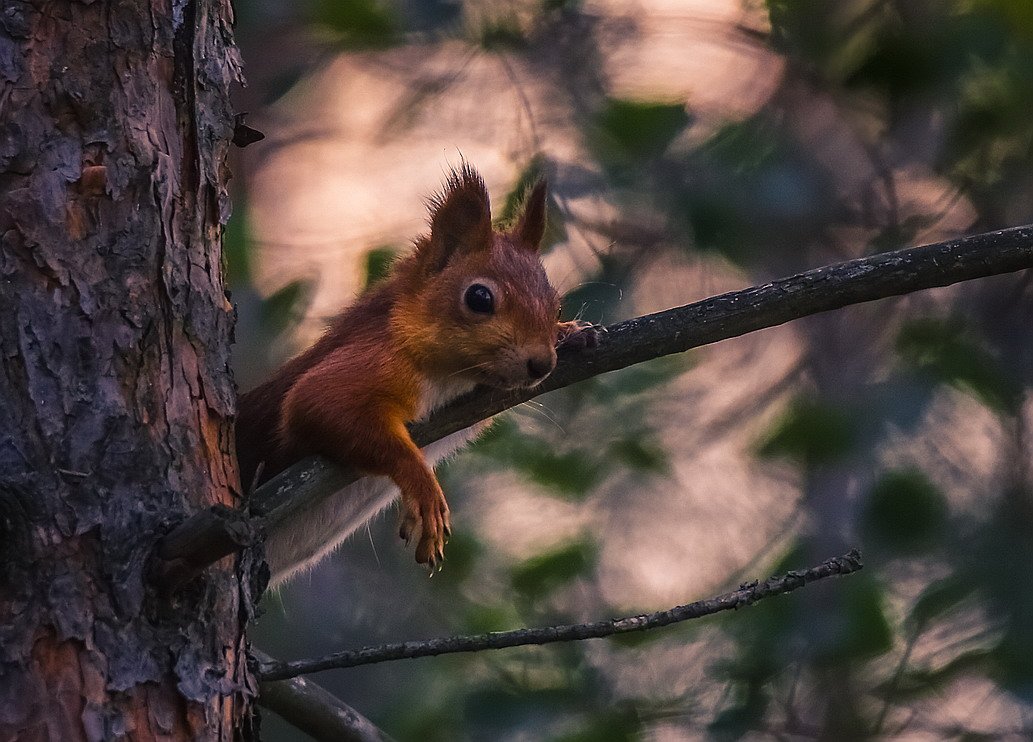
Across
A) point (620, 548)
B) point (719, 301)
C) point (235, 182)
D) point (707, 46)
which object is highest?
point (719, 301)

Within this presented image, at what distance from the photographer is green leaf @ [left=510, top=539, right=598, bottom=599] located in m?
3.14

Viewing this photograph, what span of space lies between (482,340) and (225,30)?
33.0 inches

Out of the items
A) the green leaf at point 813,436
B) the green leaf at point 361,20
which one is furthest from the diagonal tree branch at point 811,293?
the green leaf at point 361,20

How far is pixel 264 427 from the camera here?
2676 millimetres

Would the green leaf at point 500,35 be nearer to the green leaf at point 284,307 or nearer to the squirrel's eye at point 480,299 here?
the green leaf at point 284,307

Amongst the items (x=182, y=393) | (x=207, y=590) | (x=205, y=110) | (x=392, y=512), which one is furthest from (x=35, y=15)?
(x=392, y=512)

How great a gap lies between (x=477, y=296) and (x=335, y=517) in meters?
0.57

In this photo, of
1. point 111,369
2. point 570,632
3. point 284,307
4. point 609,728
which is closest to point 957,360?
point 609,728

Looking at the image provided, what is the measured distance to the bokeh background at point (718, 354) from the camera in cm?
309

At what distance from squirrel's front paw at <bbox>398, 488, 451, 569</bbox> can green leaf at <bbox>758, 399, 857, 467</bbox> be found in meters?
1.23

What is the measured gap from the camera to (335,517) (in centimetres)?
265

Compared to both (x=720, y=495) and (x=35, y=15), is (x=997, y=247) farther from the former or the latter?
(x=720, y=495)

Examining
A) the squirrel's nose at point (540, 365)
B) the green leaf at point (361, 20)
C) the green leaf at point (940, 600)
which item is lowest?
the green leaf at point (940, 600)

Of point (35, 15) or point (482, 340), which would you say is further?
point (482, 340)
